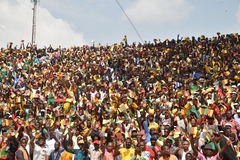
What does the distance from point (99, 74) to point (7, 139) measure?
1118 cm

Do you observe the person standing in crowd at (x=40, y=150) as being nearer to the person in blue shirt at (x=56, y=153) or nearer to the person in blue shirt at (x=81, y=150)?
the person in blue shirt at (x=56, y=153)

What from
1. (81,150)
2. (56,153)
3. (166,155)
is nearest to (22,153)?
(56,153)

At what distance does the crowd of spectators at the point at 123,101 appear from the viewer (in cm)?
764

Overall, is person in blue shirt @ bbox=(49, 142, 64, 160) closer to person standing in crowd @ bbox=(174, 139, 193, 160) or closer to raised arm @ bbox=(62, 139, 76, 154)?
raised arm @ bbox=(62, 139, 76, 154)

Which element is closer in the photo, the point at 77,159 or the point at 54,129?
the point at 77,159

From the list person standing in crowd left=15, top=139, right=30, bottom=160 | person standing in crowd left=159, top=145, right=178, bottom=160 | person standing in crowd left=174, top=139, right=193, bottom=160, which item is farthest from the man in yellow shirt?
person standing in crowd left=15, top=139, right=30, bottom=160

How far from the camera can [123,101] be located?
12.4m

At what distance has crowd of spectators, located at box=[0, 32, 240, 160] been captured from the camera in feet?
25.1

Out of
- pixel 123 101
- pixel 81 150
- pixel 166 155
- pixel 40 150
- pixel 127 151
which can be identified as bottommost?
pixel 166 155

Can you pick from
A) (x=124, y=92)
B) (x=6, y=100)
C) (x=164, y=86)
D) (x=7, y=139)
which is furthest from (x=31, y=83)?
(x=7, y=139)

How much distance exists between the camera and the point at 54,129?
9.55 meters

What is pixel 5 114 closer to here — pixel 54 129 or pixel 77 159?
pixel 54 129

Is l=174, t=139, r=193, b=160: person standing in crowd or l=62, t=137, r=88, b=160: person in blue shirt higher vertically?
l=62, t=137, r=88, b=160: person in blue shirt

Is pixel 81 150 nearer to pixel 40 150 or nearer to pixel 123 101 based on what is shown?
pixel 40 150
